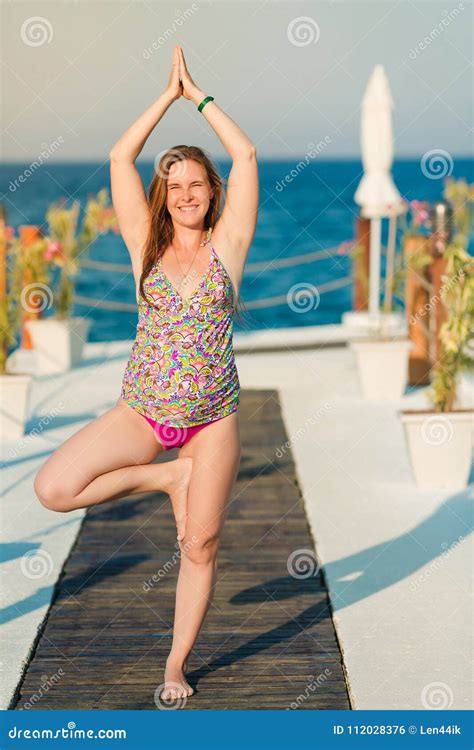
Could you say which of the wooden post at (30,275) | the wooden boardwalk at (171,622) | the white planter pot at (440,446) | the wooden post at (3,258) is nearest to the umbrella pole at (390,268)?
the wooden post at (30,275)

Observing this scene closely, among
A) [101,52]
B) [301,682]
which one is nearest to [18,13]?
[101,52]

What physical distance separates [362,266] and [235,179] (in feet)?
20.6

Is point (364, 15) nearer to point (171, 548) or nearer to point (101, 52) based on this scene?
point (101, 52)

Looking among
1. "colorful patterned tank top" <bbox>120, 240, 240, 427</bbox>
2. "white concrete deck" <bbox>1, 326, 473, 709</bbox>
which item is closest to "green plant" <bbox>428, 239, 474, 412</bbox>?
"white concrete deck" <bbox>1, 326, 473, 709</bbox>

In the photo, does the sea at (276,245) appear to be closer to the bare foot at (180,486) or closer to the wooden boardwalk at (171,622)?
the bare foot at (180,486)

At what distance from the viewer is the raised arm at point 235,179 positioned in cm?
316

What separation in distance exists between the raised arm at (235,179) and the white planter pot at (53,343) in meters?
5.64

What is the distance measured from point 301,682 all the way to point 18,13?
438 cm

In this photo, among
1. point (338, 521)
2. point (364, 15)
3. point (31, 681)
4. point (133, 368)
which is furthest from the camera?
point (364, 15)

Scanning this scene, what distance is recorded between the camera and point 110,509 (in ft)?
17.5

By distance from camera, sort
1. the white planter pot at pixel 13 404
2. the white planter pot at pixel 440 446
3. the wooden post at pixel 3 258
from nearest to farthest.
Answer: the white planter pot at pixel 440 446
the white planter pot at pixel 13 404
the wooden post at pixel 3 258

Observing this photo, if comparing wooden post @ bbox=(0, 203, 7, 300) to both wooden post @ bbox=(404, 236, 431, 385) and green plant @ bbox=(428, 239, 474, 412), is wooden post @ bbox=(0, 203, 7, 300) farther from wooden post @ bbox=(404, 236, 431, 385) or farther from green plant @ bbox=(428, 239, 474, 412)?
green plant @ bbox=(428, 239, 474, 412)

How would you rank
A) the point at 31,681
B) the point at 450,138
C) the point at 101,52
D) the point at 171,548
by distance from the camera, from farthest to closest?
the point at 450,138 < the point at 101,52 < the point at 171,548 < the point at 31,681

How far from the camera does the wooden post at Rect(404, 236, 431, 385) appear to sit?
8008 millimetres
